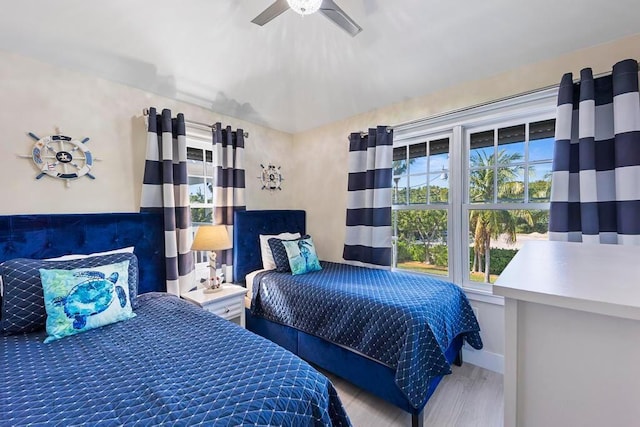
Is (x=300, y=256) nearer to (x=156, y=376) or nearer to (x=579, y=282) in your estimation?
(x=156, y=376)

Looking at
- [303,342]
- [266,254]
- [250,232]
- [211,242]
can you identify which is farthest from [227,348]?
[250,232]

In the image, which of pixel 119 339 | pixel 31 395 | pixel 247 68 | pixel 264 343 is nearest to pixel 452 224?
pixel 264 343

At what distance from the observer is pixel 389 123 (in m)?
2.81

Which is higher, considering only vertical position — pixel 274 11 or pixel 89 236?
pixel 274 11

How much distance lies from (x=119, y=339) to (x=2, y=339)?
59 cm

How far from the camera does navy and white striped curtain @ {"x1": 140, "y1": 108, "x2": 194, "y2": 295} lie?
2277 mm

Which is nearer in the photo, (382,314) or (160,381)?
(160,381)

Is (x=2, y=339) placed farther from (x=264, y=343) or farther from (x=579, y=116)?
(x=579, y=116)

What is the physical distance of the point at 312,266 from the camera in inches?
108

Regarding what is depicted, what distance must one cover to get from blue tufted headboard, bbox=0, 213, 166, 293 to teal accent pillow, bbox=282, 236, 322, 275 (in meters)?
1.11

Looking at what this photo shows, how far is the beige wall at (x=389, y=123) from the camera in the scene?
1.91 m

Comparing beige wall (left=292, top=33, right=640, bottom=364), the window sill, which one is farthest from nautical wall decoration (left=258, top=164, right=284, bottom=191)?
the window sill

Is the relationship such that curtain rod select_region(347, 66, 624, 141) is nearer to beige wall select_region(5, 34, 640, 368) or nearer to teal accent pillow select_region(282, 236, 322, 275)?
beige wall select_region(5, 34, 640, 368)

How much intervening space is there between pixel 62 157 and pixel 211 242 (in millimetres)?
1173
